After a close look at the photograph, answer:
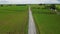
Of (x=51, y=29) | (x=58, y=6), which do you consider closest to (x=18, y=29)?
(x=51, y=29)

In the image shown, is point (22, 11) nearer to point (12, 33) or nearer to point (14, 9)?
point (14, 9)

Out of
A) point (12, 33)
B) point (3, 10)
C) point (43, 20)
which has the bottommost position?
point (12, 33)

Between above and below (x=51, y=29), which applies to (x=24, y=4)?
above

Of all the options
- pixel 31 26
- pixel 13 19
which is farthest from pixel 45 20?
pixel 13 19
